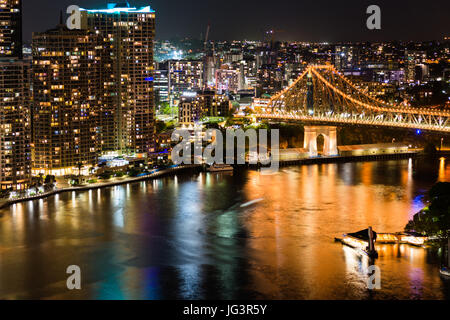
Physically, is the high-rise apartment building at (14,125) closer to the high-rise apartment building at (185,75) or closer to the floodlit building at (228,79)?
the high-rise apartment building at (185,75)

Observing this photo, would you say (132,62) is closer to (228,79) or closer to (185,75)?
(185,75)

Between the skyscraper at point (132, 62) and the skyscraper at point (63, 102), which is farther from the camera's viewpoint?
the skyscraper at point (132, 62)

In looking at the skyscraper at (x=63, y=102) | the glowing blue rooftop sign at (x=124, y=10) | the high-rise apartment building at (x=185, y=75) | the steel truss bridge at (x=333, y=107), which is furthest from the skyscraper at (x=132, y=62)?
the high-rise apartment building at (x=185, y=75)

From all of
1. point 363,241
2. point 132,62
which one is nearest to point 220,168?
Answer: point 132,62

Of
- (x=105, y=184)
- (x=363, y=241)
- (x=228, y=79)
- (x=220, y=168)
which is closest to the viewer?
(x=363, y=241)

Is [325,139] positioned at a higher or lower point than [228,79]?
lower
